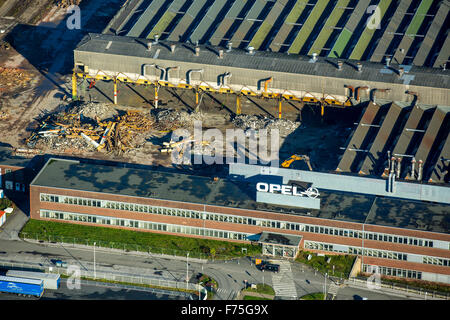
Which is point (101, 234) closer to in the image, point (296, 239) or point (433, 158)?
point (296, 239)

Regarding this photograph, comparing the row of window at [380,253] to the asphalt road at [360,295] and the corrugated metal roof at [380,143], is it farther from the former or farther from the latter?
the corrugated metal roof at [380,143]

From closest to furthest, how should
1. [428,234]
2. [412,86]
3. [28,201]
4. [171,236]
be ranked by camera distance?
[428,234]
[171,236]
[28,201]
[412,86]

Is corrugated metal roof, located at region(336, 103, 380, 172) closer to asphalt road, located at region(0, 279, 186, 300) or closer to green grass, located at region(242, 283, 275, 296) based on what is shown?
green grass, located at region(242, 283, 275, 296)

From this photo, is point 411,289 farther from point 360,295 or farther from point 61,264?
point 61,264

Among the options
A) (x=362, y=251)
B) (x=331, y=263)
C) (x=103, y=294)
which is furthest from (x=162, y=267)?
(x=362, y=251)

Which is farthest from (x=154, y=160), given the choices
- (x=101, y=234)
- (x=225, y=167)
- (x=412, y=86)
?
A: (x=412, y=86)
